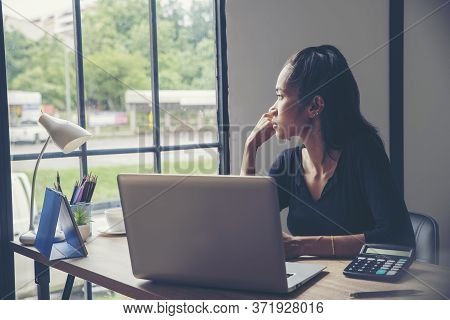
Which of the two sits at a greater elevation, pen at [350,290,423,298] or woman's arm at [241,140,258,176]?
woman's arm at [241,140,258,176]

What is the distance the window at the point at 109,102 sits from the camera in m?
1.92

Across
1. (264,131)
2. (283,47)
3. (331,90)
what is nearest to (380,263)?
(331,90)

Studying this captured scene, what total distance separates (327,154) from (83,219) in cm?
89

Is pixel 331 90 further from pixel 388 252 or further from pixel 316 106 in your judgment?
pixel 388 252

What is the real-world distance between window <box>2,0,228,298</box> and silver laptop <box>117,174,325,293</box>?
1.78ft

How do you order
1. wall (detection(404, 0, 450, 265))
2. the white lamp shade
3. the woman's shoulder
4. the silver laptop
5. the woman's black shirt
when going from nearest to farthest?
the silver laptop < the woman's black shirt < the white lamp shade < the woman's shoulder < wall (detection(404, 0, 450, 265))

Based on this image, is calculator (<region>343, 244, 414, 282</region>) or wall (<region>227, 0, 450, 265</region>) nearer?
calculator (<region>343, 244, 414, 282</region>)

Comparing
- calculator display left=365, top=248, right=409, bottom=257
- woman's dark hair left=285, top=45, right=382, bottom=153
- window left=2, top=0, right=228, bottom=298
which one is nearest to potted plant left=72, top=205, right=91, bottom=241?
window left=2, top=0, right=228, bottom=298

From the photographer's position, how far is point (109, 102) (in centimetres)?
283

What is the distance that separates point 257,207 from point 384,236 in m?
0.60

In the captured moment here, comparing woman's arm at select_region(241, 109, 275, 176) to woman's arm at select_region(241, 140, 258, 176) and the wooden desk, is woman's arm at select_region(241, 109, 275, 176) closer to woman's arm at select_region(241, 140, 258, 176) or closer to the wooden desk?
woman's arm at select_region(241, 140, 258, 176)

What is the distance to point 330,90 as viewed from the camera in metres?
Answer: 1.74

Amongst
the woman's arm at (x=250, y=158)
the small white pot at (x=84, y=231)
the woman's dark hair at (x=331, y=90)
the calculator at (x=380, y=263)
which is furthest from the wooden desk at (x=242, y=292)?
the woman's arm at (x=250, y=158)

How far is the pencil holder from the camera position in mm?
1728
